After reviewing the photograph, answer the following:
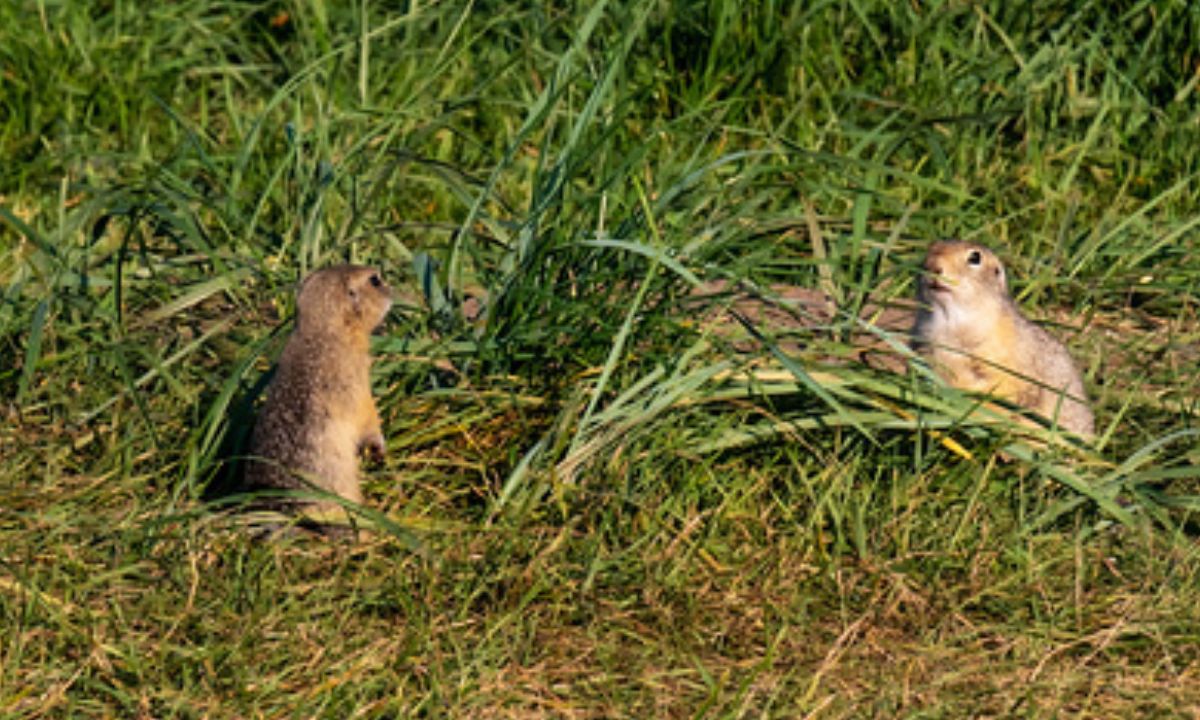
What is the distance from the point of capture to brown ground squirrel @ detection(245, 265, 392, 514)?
510cm

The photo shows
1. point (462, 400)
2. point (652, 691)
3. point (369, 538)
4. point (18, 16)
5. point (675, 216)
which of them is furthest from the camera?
point (18, 16)

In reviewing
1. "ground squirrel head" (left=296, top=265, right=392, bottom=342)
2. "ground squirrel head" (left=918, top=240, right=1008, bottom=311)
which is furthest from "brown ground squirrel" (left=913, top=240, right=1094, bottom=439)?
"ground squirrel head" (left=296, top=265, right=392, bottom=342)

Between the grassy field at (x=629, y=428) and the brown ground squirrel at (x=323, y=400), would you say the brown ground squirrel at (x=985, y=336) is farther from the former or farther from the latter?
the brown ground squirrel at (x=323, y=400)

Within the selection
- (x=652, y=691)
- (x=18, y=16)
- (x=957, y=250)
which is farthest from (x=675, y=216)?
(x=18, y=16)

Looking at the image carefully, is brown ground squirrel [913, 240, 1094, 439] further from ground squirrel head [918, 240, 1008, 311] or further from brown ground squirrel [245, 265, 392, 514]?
brown ground squirrel [245, 265, 392, 514]

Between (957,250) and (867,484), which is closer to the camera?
(867,484)

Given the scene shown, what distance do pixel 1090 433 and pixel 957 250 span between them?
60cm

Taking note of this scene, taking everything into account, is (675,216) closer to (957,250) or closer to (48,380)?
(957,250)

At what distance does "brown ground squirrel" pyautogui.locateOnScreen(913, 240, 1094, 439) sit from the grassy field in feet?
0.52

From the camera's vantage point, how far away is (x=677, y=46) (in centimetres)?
738

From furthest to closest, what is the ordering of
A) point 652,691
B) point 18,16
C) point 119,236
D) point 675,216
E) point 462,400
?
point 18,16 → point 119,236 → point 675,216 → point 462,400 → point 652,691

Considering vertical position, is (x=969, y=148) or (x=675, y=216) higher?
(x=675, y=216)

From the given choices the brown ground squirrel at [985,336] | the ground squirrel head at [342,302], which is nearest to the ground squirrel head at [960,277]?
the brown ground squirrel at [985,336]

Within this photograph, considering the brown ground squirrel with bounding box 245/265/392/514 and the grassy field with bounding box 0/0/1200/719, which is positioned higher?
the brown ground squirrel with bounding box 245/265/392/514
